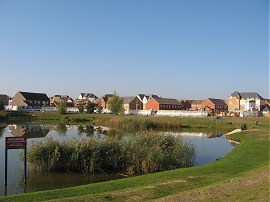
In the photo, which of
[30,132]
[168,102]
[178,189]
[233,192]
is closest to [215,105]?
[168,102]

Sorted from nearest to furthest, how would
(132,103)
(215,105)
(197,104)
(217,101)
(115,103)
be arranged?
(115,103) → (215,105) → (132,103) → (217,101) → (197,104)

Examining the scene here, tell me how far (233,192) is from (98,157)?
10046 millimetres

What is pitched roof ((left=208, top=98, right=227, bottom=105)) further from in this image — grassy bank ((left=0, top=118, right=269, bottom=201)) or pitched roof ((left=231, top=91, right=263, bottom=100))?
grassy bank ((left=0, top=118, right=269, bottom=201))

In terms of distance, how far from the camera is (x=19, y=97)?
436ft

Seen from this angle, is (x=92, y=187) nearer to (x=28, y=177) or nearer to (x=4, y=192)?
(x=4, y=192)

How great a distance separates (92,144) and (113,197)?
9.09 m

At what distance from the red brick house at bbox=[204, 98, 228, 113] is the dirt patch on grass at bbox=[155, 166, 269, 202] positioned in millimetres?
124659

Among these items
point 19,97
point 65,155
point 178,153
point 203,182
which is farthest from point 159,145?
point 19,97

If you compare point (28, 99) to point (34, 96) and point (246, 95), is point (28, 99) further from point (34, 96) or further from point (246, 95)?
point (246, 95)

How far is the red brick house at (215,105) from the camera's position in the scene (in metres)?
136

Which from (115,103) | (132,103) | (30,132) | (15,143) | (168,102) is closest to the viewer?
(15,143)

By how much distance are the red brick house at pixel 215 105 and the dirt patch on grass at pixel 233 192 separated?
12466 cm

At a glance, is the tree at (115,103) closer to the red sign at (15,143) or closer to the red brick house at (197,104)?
the red brick house at (197,104)

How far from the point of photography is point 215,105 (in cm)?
13625
